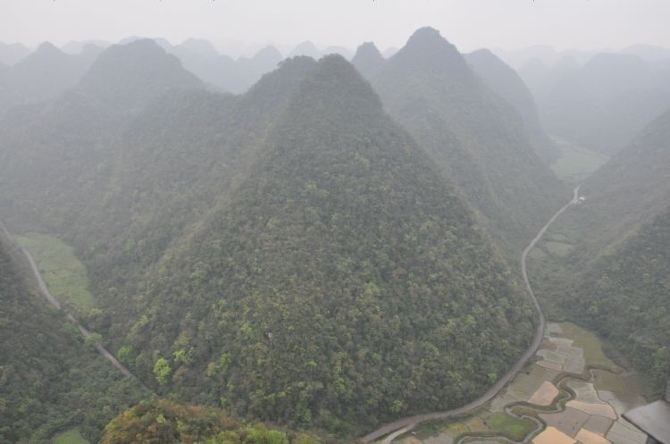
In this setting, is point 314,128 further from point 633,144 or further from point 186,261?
point 633,144

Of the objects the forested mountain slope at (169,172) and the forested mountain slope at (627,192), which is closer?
the forested mountain slope at (169,172)

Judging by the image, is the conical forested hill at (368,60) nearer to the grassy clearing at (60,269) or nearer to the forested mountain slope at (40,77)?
the forested mountain slope at (40,77)

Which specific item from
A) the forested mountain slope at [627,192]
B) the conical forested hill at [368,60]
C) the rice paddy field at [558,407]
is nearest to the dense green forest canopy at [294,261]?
the rice paddy field at [558,407]

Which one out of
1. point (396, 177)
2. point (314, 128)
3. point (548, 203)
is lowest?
point (548, 203)

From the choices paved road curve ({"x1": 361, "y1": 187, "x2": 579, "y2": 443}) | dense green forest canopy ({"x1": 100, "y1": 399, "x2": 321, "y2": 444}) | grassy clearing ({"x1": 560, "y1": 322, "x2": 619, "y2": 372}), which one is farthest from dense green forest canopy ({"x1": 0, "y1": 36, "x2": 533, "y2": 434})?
dense green forest canopy ({"x1": 100, "y1": 399, "x2": 321, "y2": 444})

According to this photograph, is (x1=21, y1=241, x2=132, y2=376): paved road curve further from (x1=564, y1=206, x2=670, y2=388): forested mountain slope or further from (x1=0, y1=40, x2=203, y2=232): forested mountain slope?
(x1=564, y1=206, x2=670, y2=388): forested mountain slope

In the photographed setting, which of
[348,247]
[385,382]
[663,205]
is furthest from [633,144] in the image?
[385,382]

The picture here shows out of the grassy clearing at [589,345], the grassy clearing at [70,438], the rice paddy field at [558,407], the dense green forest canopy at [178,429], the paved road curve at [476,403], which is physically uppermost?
the dense green forest canopy at [178,429]

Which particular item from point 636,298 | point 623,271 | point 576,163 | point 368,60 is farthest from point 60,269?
point 576,163
